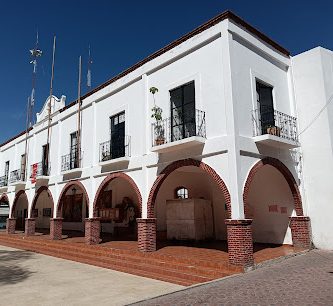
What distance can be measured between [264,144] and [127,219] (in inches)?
374

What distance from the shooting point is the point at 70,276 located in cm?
964

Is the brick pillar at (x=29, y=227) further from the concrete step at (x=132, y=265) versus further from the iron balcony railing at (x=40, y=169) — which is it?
the concrete step at (x=132, y=265)

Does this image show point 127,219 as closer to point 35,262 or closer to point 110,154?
point 110,154

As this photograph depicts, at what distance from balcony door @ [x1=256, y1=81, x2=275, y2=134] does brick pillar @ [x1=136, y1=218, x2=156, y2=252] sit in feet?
17.0

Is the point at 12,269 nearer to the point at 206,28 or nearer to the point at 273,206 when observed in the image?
the point at 273,206

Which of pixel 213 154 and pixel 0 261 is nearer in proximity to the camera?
pixel 213 154

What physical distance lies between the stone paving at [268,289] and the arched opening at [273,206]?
305 cm

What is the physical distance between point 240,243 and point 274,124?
478 centimetres

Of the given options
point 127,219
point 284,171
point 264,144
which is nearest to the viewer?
point 264,144

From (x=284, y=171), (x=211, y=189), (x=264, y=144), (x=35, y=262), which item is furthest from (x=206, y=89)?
(x=35, y=262)

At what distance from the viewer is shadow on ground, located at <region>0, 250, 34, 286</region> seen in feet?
30.8

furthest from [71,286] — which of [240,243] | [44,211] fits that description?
[44,211]

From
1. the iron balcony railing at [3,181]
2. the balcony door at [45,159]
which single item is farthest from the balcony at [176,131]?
the iron balcony railing at [3,181]

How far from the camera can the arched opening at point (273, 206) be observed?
1177cm
